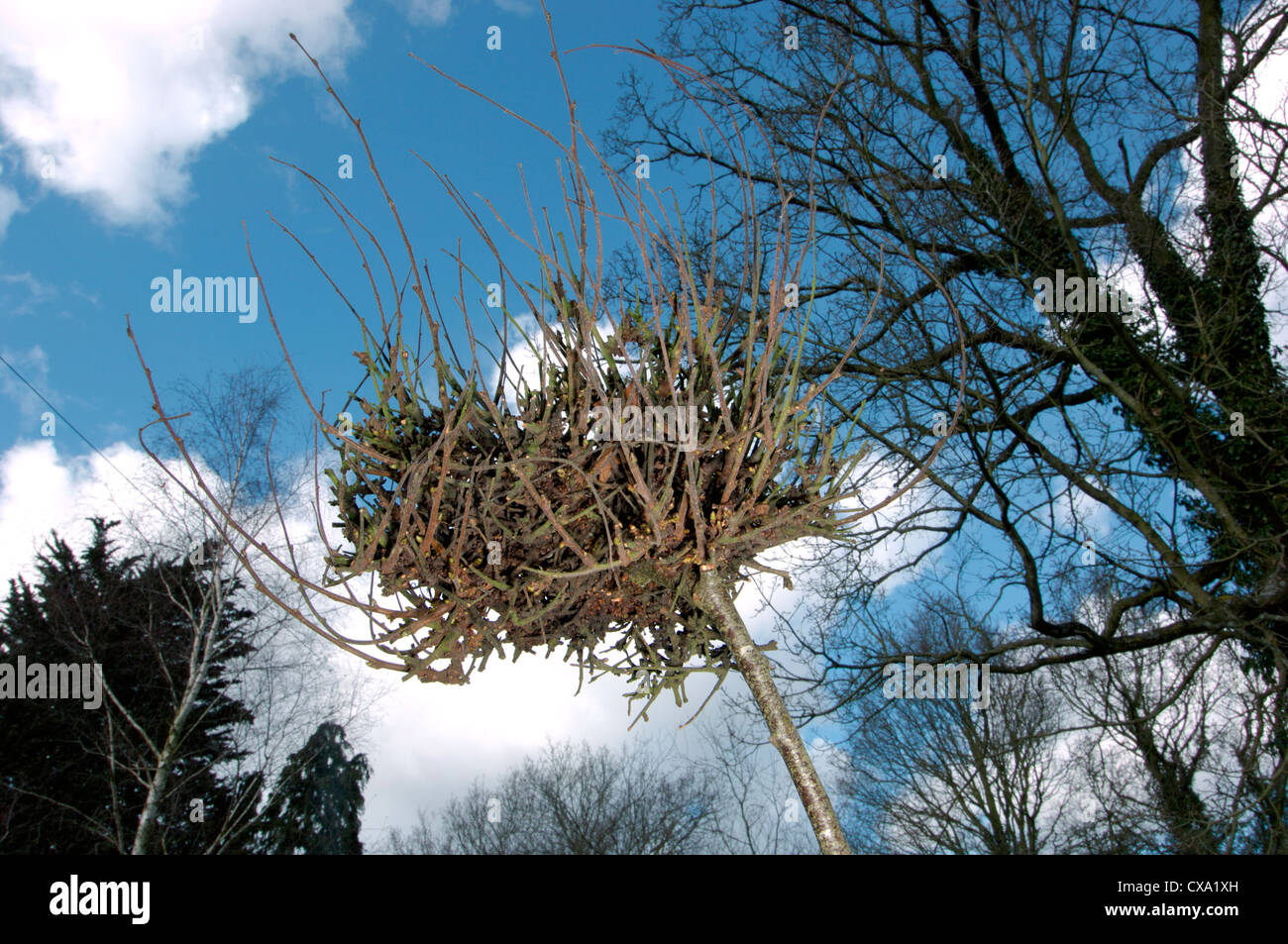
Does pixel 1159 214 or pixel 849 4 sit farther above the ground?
pixel 849 4

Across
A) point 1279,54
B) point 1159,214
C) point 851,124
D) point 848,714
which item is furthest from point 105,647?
point 1279,54

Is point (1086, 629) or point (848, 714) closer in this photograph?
point (1086, 629)

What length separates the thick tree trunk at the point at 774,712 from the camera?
1.75 metres

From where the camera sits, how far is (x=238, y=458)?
31.1 feet

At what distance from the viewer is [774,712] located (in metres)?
1.86

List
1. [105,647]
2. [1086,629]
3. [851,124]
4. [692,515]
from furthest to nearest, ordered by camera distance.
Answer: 1. [105,647]
2. [1086,629]
3. [851,124]
4. [692,515]

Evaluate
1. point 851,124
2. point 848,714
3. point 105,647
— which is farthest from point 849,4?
point 105,647

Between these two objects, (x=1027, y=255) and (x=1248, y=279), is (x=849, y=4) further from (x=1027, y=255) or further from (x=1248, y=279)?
(x=1248, y=279)

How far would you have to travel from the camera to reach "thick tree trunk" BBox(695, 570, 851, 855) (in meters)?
1.75

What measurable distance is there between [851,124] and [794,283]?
4.39 metres

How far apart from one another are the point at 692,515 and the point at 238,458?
29.5 ft

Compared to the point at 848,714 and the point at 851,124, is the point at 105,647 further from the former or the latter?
the point at 851,124
